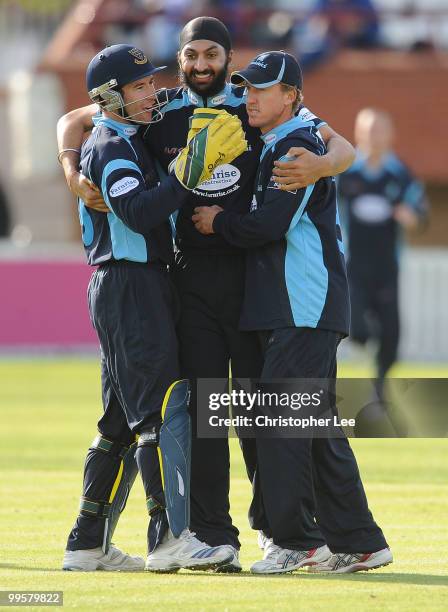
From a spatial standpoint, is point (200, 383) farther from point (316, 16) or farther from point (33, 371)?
point (316, 16)

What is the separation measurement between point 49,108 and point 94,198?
16.7 meters

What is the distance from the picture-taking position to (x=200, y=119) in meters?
6.72

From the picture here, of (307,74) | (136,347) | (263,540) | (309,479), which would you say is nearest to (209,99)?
(136,347)

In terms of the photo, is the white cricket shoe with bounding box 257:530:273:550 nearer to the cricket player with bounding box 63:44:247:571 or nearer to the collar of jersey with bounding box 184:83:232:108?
the cricket player with bounding box 63:44:247:571

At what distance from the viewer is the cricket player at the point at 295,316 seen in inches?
264

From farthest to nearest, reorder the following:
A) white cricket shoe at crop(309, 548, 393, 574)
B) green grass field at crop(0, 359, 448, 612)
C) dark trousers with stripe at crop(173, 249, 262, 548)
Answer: dark trousers with stripe at crop(173, 249, 262, 548), white cricket shoe at crop(309, 548, 393, 574), green grass field at crop(0, 359, 448, 612)

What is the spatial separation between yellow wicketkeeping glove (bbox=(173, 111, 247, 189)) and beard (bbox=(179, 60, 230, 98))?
1.20 feet

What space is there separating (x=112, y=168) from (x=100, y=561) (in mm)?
1754

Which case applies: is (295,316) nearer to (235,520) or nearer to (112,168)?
→ (112,168)

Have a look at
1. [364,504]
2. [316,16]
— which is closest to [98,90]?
[364,504]

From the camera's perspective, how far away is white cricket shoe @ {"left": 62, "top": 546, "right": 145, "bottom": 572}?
6848 millimetres

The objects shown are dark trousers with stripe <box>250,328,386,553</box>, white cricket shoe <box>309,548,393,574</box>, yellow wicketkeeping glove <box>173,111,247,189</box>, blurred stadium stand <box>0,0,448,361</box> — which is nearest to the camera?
yellow wicketkeeping glove <box>173,111,247,189</box>

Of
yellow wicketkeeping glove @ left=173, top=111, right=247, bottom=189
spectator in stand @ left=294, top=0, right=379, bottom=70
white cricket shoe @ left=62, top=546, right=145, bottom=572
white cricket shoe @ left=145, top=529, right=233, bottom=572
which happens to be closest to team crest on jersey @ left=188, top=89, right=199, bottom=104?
yellow wicketkeeping glove @ left=173, top=111, right=247, bottom=189

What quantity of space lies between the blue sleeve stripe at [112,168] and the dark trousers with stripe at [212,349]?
1.91 ft
